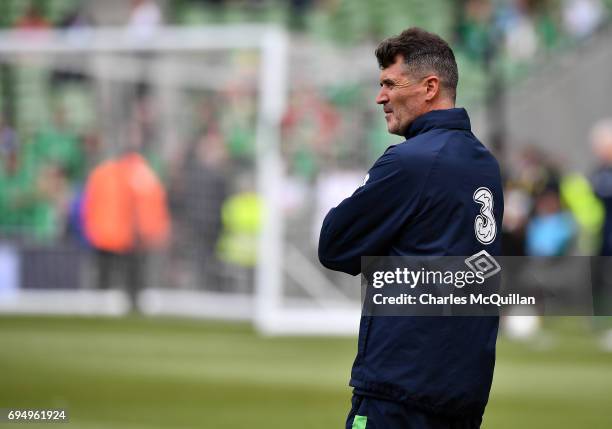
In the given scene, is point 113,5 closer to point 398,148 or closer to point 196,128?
point 196,128

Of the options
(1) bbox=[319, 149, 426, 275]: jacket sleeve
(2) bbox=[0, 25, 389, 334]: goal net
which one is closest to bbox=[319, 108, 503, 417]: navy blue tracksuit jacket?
(1) bbox=[319, 149, 426, 275]: jacket sleeve

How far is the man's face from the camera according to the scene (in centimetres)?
440

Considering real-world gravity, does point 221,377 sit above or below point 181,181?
below

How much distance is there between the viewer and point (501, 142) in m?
20.0

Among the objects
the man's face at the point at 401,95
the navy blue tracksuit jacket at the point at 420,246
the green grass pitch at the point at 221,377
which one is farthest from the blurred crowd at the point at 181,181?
the navy blue tracksuit jacket at the point at 420,246

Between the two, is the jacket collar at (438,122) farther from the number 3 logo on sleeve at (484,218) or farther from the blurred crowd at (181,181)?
the blurred crowd at (181,181)

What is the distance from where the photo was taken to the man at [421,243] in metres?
4.21

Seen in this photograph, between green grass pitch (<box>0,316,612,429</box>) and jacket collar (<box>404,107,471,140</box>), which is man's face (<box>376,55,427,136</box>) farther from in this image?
green grass pitch (<box>0,316,612,429</box>)

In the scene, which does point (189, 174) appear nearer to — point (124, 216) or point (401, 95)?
point (124, 216)

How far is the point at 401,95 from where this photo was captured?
442 cm

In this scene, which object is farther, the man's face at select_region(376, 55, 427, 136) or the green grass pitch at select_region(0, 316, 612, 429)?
the green grass pitch at select_region(0, 316, 612, 429)

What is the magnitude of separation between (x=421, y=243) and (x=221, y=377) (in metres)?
7.91

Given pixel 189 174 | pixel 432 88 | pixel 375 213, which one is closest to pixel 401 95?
pixel 432 88

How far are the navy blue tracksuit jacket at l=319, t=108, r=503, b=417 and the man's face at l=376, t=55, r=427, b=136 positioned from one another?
12 cm
